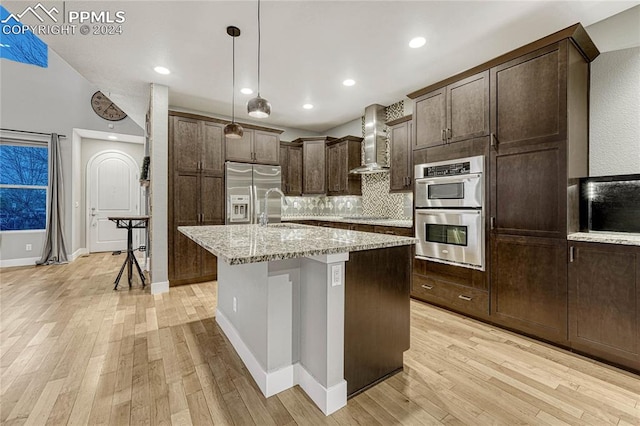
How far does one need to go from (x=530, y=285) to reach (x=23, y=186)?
26.6 ft

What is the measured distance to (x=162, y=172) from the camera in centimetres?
384

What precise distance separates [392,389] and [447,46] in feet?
10.2

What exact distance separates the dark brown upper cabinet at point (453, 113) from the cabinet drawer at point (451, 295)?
1546 mm

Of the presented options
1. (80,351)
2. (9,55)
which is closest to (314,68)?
(80,351)

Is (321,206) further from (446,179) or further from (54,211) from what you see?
(54,211)

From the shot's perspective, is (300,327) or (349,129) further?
(349,129)

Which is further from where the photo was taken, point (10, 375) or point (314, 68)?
point (314, 68)

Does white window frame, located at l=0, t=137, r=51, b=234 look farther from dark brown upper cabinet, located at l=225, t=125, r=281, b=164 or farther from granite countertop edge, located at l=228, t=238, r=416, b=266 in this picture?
granite countertop edge, located at l=228, t=238, r=416, b=266

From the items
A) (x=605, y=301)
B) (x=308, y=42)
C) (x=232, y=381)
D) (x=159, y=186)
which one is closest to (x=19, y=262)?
(x=159, y=186)

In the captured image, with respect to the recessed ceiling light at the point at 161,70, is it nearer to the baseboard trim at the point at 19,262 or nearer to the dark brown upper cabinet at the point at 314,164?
the dark brown upper cabinet at the point at 314,164

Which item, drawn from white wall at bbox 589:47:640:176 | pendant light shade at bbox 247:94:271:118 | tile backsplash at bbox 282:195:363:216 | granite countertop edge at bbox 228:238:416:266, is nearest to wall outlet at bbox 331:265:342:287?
granite countertop edge at bbox 228:238:416:266

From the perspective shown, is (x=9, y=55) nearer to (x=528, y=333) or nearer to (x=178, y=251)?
(x=178, y=251)

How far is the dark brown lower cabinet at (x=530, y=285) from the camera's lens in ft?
7.52

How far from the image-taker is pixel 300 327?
6.00ft
